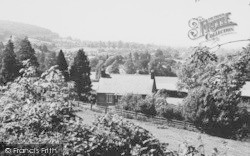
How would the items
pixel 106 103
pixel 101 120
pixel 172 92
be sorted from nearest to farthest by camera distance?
pixel 101 120
pixel 106 103
pixel 172 92

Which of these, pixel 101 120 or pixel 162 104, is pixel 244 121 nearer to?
pixel 162 104

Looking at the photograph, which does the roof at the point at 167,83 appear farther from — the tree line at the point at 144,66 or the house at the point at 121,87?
the tree line at the point at 144,66

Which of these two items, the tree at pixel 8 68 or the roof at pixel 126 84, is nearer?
the tree at pixel 8 68

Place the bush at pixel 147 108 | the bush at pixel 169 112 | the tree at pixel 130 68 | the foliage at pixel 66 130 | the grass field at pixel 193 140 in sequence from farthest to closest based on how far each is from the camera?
the tree at pixel 130 68, the bush at pixel 147 108, the bush at pixel 169 112, the grass field at pixel 193 140, the foliage at pixel 66 130

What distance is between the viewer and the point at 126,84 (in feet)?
181

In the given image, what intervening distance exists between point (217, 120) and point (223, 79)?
1263 inches

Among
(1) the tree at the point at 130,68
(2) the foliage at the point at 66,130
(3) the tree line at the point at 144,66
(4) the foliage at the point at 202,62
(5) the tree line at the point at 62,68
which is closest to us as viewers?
(2) the foliage at the point at 66,130

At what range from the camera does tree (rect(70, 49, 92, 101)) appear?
2233 inches

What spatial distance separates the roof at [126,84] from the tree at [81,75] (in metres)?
3.59

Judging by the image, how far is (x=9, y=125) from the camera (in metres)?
6.94

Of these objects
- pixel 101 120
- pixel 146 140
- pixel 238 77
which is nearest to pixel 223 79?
pixel 238 77

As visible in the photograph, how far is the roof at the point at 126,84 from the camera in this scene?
54156 millimetres

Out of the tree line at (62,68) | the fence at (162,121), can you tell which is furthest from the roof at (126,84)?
the fence at (162,121)

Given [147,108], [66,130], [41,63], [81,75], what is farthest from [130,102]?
[41,63]
